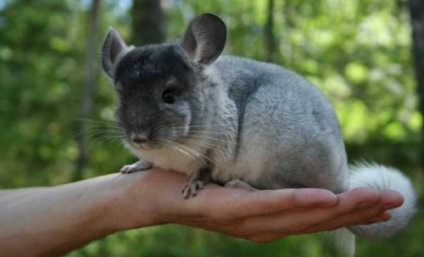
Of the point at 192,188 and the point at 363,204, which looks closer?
the point at 363,204

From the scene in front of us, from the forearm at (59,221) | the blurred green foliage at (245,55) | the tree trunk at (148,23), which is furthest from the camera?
the blurred green foliage at (245,55)

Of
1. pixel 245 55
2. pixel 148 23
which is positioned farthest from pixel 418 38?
pixel 245 55

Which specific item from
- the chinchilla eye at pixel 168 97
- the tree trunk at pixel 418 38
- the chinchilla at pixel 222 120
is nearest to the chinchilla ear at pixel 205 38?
the chinchilla at pixel 222 120

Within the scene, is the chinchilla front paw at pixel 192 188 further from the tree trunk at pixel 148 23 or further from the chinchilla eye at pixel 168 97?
the tree trunk at pixel 148 23

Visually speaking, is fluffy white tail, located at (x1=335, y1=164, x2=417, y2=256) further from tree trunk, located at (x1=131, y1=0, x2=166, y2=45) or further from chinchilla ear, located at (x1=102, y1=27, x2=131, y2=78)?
tree trunk, located at (x1=131, y1=0, x2=166, y2=45)

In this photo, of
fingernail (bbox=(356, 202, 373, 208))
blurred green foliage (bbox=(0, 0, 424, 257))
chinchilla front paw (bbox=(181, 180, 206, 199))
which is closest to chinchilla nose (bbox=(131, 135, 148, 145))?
chinchilla front paw (bbox=(181, 180, 206, 199))

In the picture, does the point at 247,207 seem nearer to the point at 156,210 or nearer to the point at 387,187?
the point at 156,210
